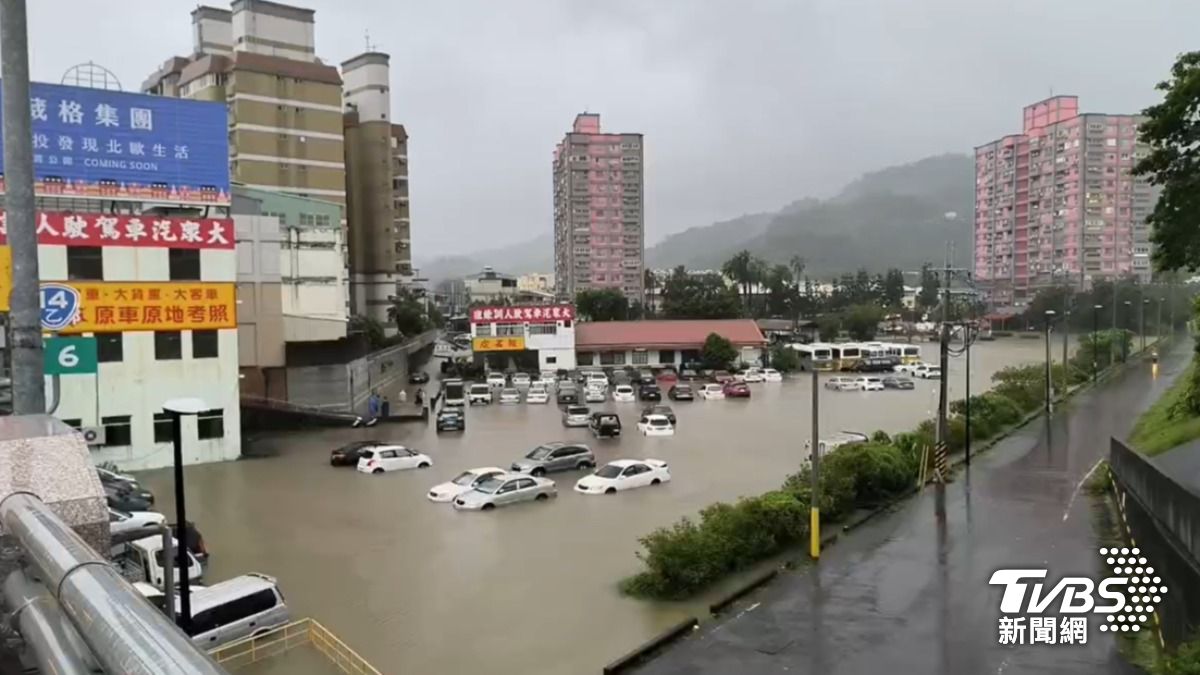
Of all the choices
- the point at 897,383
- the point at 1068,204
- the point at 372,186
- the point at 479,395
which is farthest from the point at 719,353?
the point at 1068,204

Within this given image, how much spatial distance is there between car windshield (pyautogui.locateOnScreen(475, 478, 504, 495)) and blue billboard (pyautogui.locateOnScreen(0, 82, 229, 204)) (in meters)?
11.0

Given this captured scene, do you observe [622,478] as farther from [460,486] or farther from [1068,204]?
[1068,204]

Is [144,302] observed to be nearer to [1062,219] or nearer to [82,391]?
[82,391]

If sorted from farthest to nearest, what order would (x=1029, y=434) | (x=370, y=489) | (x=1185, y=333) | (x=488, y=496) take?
(x=1185, y=333), (x=1029, y=434), (x=370, y=489), (x=488, y=496)

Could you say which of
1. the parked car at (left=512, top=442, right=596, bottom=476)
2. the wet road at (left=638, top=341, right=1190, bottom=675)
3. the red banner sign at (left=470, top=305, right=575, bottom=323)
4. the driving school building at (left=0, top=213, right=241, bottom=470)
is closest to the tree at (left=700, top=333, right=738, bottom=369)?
the red banner sign at (left=470, top=305, right=575, bottom=323)

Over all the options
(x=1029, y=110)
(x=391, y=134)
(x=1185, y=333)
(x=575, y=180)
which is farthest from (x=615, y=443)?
(x=1029, y=110)

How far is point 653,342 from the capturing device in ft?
154

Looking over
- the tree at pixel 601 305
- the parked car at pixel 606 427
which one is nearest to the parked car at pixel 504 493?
the parked car at pixel 606 427

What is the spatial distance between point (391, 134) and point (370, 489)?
37761 mm

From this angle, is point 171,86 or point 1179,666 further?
A: point 171,86


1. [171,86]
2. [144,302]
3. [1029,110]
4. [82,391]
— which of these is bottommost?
[82,391]

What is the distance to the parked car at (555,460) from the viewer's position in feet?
63.1

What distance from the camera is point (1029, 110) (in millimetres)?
91500

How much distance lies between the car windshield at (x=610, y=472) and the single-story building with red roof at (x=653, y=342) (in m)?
27.9
